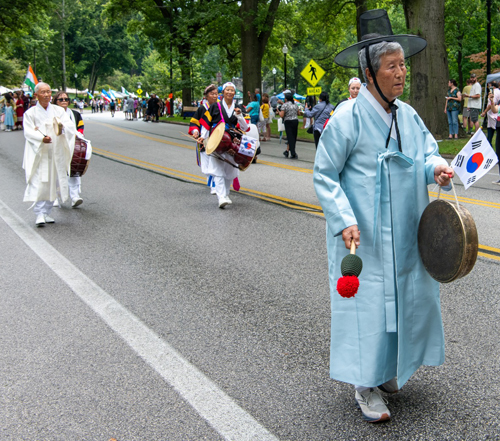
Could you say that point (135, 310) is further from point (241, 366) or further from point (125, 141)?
point (125, 141)

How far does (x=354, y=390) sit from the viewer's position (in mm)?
3555

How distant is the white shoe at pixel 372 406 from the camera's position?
3.14m

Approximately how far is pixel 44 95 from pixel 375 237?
643 centimetres

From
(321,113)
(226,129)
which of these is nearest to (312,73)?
(321,113)

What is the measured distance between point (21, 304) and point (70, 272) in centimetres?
97

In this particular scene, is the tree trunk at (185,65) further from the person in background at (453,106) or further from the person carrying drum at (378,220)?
the person carrying drum at (378,220)

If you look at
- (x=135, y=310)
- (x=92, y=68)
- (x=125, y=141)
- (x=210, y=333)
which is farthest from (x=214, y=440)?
(x=92, y=68)

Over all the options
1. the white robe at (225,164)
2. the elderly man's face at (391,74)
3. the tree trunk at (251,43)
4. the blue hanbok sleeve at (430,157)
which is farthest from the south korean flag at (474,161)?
the tree trunk at (251,43)

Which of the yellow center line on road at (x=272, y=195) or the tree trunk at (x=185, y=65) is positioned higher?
the tree trunk at (x=185, y=65)

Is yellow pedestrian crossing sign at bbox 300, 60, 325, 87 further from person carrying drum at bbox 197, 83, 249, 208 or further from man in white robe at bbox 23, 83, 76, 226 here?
man in white robe at bbox 23, 83, 76, 226

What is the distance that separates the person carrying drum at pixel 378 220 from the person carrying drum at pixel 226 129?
6288mm

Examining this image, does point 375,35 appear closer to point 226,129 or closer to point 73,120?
point 226,129

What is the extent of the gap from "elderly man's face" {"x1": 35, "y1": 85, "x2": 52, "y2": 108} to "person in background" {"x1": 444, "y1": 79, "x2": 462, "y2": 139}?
13.0 m

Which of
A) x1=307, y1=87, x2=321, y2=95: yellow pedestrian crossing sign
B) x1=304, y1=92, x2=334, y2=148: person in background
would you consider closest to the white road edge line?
x1=304, y1=92, x2=334, y2=148: person in background
